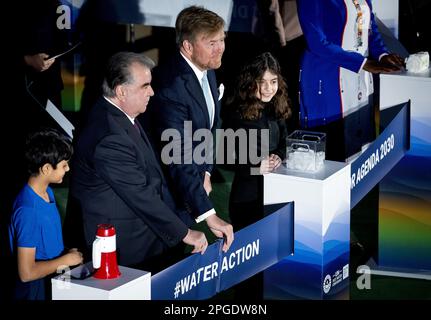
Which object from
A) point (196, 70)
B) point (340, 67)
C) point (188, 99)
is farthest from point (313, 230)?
point (340, 67)

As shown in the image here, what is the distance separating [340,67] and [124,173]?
2224mm

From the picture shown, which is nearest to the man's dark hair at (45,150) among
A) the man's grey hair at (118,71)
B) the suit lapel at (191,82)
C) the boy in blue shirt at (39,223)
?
the boy in blue shirt at (39,223)

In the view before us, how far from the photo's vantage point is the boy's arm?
4.41 meters

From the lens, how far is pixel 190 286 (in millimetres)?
4301

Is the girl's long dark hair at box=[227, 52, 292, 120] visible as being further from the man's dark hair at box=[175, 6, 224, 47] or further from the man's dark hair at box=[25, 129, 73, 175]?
the man's dark hair at box=[25, 129, 73, 175]

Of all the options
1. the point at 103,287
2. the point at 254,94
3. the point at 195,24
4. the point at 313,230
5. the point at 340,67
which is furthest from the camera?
the point at 340,67

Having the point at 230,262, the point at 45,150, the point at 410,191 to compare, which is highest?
the point at 45,150

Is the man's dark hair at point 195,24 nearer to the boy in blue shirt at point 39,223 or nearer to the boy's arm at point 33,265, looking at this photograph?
the boy in blue shirt at point 39,223

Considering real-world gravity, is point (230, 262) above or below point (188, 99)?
below

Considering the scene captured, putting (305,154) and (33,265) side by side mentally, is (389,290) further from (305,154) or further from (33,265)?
(33,265)

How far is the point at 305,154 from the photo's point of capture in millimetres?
4887

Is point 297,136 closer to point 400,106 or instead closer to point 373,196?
point 400,106

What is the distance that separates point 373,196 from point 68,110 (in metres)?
2.21

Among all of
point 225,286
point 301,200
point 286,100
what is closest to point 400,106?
point 286,100
